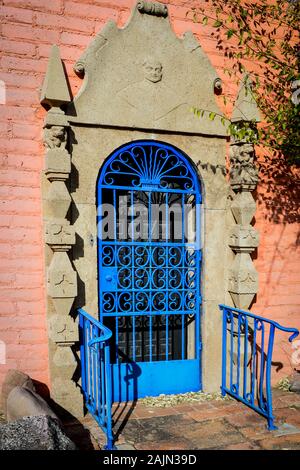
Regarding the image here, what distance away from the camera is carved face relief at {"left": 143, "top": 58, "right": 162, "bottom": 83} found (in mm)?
3855

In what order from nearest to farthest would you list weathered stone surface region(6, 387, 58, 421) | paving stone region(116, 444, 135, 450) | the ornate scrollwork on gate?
weathered stone surface region(6, 387, 58, 421), paving stone region(116, 444, 135, 450), the ornate scrollwork on gate

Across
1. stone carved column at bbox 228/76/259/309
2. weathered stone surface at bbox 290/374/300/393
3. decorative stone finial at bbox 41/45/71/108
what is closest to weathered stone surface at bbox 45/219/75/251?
decorative stone finial at bbox 41/45/71/108

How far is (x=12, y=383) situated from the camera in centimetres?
333

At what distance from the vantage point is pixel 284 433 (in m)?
3.39

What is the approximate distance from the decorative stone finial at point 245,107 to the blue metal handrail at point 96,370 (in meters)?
2.66

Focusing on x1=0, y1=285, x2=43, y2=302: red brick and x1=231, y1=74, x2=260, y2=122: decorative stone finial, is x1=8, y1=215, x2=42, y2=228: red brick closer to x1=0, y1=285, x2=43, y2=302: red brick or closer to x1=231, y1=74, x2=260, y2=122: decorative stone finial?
x1=0, y1=285, x2=43, y2=302: red brick

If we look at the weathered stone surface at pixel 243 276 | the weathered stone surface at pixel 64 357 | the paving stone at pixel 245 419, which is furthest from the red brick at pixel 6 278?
the paving stone at pixel 245 419

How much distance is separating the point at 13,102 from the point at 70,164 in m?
0.77

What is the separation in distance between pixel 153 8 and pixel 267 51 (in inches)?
53.3

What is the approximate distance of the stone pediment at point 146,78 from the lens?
145 inches

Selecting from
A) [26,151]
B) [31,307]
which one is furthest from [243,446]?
[26,151]

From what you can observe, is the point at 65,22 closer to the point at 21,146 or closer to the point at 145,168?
the point at 21,146

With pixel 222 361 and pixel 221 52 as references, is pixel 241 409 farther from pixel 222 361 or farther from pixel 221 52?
pixel 221 52

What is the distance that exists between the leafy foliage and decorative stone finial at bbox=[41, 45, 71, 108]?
161 centimetres
